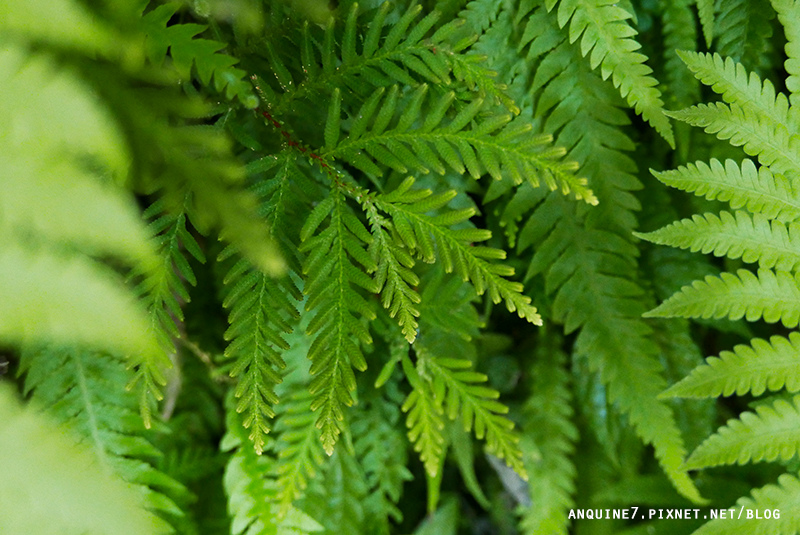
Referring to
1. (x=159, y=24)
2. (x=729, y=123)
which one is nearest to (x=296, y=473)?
(x=159, y=24)

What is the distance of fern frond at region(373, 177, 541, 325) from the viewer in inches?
39.8

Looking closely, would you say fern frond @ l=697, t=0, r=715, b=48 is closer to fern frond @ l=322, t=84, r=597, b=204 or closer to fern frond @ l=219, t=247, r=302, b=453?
fern frond @ l=322, t=84, r=597, b=204

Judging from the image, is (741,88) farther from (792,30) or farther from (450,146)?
(450,146)

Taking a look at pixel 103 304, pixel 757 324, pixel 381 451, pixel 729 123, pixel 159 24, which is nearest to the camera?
pixel 103 304

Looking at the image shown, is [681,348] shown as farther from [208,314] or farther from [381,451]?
[208,314]

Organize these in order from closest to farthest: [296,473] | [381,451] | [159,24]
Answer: [159,24], [296,473], [381,451]

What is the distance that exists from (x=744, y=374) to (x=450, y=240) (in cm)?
64

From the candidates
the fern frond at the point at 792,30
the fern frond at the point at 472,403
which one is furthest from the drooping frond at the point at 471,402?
the fern frond at the point at 792,30

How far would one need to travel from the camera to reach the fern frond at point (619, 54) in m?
1.12

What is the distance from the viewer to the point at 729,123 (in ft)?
3.61

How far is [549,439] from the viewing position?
5.90ft

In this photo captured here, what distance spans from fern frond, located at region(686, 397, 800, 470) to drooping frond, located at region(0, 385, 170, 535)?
102 cm

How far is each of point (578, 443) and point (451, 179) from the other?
1134 millimetres

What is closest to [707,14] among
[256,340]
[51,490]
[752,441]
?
[752,441]
